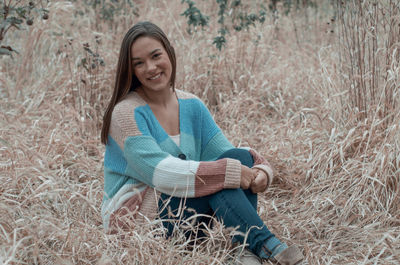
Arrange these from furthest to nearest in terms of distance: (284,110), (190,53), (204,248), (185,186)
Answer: (190,53)
(284,110)
(204,248)
(185,186)

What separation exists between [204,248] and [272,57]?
2701 millimetres

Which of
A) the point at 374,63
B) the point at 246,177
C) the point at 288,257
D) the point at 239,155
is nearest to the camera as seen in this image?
the point at 288,257

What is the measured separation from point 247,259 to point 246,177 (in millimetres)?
338

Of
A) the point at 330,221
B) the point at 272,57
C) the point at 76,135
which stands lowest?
the point at 330,221

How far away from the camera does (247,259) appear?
2.09 meters

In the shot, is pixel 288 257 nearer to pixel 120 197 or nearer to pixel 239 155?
pixel 239 155

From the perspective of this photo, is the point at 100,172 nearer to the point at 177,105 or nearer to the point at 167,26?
the point at 177,105

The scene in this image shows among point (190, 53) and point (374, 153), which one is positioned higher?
point (190, 53)

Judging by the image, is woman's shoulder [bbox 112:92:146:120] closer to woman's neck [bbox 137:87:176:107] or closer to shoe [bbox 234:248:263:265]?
woman's neck [bbox 137:87:176:107]

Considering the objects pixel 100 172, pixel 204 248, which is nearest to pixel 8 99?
pixel 100 172

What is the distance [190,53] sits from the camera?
170 inches

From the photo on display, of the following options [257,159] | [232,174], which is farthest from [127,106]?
[257,159]

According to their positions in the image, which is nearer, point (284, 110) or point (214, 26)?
point (284, 110)

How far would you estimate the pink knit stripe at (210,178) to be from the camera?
2084 mm
